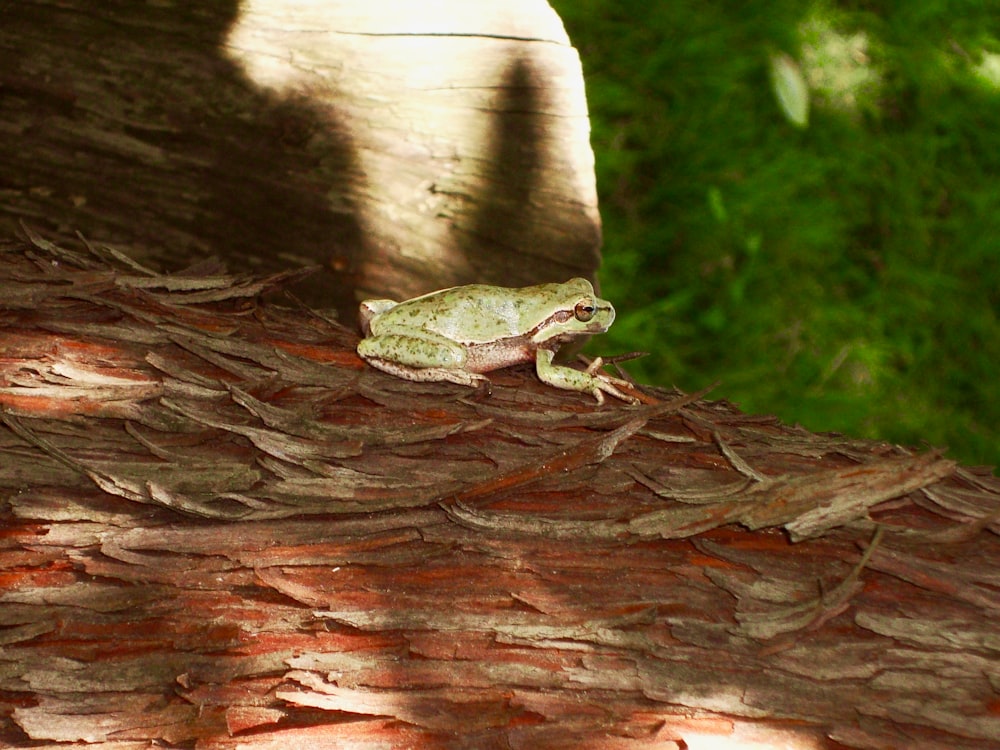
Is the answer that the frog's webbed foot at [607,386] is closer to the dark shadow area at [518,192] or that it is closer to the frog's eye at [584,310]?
the frog's eye at [584,310]

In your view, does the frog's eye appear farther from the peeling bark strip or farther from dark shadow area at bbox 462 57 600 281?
the peeling bark strip

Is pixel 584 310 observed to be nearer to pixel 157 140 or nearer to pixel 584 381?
pixel 584 381

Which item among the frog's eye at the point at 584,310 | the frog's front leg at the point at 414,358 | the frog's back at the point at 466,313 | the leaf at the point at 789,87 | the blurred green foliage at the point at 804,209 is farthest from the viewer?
the blurred green foliage at the point at 804,209

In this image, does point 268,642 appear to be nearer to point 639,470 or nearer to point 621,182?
point 639,470

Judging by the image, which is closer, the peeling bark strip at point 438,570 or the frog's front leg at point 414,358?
the peeling bark strip at point 438,570

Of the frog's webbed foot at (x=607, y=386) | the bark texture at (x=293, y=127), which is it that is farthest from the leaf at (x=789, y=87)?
the frog's webbed foot at (x=607, y=386)

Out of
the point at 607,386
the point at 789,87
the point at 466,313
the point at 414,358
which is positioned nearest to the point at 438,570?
the point at 414,358
